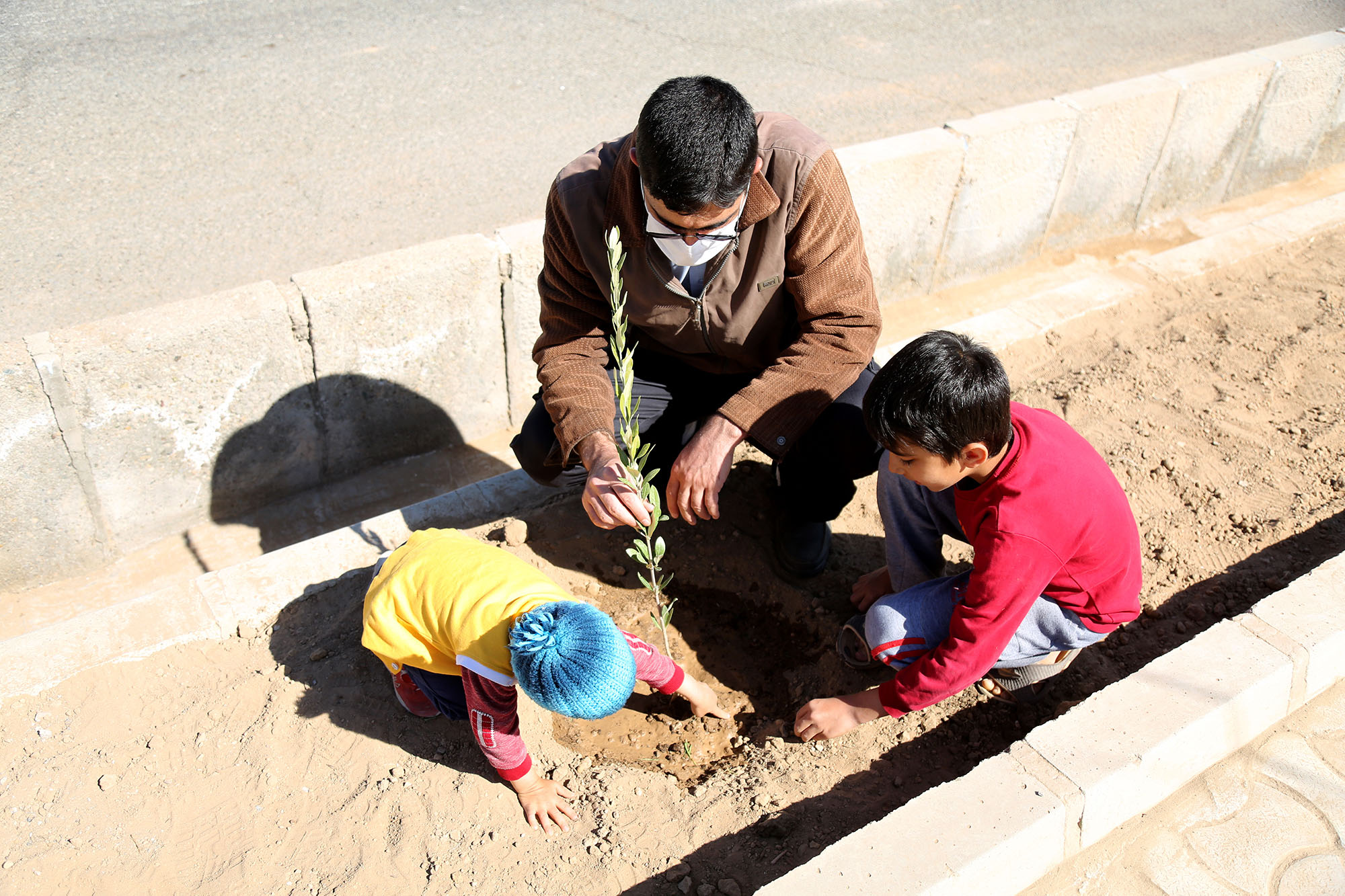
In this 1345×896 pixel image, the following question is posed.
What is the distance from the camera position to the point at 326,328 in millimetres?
3281

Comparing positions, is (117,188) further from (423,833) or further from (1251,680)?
(1251,680)

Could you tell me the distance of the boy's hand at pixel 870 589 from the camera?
280 centimetres

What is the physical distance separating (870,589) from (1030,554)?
0.78m

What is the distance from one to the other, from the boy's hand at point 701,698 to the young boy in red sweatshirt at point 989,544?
0.26 meters

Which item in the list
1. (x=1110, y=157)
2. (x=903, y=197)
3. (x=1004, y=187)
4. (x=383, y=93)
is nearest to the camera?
(x=903, y=197)

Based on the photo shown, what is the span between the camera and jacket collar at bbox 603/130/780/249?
236 cm

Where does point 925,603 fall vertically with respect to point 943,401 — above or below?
below

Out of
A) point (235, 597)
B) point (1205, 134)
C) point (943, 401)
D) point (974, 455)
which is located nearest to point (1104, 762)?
point (974, 455)

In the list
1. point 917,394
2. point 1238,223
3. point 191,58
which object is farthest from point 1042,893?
point 191,58

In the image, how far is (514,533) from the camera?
282 cm

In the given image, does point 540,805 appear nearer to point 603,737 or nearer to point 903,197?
point 603,737

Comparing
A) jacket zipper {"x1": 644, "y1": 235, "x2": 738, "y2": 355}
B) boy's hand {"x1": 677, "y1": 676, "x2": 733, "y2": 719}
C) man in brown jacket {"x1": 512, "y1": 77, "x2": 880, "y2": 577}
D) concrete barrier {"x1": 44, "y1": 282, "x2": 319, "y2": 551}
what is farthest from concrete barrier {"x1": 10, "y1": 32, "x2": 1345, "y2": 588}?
boy's hand {"x1": 677, "y1": 676, "x2": 733, "y2": 719}

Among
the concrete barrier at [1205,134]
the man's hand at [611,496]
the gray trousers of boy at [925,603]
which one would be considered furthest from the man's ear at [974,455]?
the concrete barrier at [1205,134]

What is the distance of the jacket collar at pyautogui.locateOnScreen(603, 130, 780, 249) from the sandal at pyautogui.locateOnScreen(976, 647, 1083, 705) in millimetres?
1332
